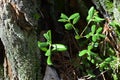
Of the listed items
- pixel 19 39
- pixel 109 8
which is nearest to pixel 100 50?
pixel 109 8

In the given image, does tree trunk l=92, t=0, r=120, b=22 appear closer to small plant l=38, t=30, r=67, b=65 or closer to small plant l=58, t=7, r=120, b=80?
small plant l=58, t=7, r=120, b=80

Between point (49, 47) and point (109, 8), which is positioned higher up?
point (109, 8)

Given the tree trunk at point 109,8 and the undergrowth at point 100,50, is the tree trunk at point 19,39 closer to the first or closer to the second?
the undergrowth at point 100,50

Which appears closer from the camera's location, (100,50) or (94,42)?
(94,42)

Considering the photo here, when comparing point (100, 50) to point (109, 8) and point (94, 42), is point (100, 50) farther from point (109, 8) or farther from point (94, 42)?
point (109, 8)

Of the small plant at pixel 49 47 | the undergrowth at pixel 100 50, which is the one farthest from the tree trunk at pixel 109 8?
the small plant at pixel 49 47

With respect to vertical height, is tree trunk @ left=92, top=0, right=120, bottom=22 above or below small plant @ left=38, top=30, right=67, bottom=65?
above

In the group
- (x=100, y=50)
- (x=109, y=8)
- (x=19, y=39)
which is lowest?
(x=100, y=50)

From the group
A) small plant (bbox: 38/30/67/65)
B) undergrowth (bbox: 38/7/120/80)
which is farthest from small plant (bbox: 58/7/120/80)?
small plant (bbox: 38/30/67/65)
